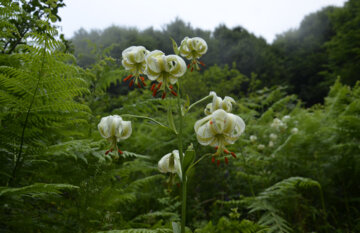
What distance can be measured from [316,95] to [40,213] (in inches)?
591

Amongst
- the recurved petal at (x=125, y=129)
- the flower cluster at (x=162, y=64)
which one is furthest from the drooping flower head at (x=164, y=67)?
the recurved petal at (x=125, y=129)

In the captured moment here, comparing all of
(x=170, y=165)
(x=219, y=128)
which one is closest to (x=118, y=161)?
(x=170, y=165)

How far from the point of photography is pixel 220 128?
0.82 m

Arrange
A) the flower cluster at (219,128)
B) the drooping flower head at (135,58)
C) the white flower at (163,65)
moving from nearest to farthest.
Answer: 1. the flower cluster at (219,128)
2. the white flower at (163,65)
3. the drooping flower head at (135,58)

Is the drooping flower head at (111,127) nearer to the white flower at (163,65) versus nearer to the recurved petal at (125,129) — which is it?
the recurved petal at (125,129)

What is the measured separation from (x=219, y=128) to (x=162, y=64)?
35cm

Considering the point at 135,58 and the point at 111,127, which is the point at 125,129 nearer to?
the point at 111,127

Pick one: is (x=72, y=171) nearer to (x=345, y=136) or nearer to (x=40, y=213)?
(x=40, y=213)

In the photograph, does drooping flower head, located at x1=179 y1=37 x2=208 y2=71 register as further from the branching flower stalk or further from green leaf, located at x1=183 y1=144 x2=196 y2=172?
green leaf, located at x1=183 y1=144 x2=196 y2=172

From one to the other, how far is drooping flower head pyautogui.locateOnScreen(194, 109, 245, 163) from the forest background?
35 cm

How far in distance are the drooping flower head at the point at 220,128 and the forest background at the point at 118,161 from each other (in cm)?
35

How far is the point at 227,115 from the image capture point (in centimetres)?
82

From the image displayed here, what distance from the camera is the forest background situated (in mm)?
1131

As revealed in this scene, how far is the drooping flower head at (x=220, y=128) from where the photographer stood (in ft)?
2.68
